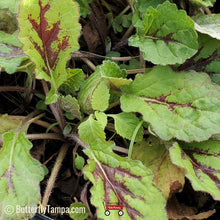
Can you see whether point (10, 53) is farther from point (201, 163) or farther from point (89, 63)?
point (201, 163)

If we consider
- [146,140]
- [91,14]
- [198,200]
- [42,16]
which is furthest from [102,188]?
[91,14]

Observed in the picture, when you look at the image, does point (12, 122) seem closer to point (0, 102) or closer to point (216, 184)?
point (0, 102)

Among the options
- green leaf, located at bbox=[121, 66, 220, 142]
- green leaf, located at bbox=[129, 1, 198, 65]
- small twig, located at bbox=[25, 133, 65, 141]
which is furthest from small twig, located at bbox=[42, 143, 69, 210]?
green leaf, located at bbox=[129, 1, 198, 65]

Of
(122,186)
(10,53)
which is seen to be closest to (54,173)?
(122,186)

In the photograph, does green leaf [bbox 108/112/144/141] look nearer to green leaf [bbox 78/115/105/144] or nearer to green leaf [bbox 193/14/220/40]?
green leaf [bbox 78/115/105/144]

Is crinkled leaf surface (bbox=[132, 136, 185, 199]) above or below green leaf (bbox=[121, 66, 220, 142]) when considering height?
below

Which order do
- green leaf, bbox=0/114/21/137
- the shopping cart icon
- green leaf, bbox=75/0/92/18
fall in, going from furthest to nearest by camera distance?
green leaf, bbox=75/0/92/18, green leaf, bbox=0/114/21/137, the shopping cart icon
